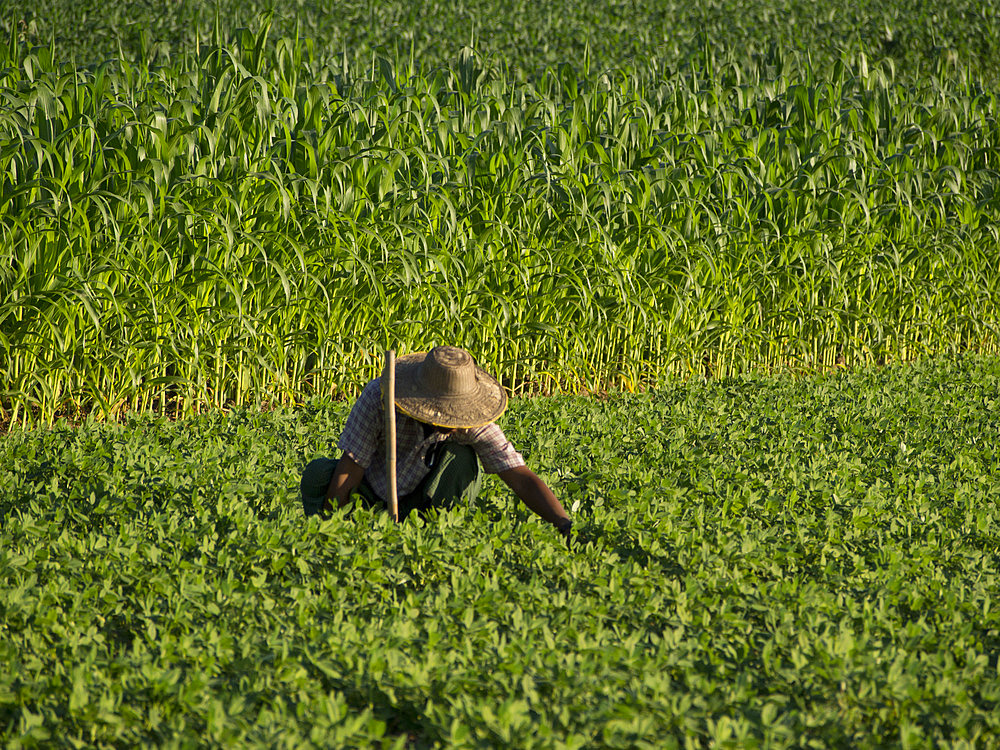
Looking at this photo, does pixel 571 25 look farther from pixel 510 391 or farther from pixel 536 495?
pixel 536 495

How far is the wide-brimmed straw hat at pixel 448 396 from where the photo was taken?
3.12 m

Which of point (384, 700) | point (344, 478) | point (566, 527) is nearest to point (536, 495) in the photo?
point (566, 527)

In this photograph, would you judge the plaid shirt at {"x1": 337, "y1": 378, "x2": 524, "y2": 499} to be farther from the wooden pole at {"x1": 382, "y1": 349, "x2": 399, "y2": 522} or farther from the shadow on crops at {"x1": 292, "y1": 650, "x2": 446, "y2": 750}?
the shadow on crops at {"x1": 292, "y1": 650, "x2": 446, "y2": 750}

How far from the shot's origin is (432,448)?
3428mm

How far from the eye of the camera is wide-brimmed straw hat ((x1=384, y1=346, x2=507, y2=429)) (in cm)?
312

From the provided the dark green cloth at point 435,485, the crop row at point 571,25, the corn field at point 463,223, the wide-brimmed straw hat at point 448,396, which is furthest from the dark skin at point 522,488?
the crop row at point 571,25

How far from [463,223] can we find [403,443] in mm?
2319

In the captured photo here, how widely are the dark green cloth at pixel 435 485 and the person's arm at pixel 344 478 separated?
0.09m

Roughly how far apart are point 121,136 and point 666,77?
164 inches

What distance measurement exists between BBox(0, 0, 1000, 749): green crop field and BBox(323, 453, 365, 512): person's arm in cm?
11

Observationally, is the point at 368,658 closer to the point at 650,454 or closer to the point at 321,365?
the point at 650,454

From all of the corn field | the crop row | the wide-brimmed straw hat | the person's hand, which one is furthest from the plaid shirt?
the crop row

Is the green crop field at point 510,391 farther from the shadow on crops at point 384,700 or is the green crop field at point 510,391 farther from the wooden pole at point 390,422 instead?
the wooden pole at point 390,422

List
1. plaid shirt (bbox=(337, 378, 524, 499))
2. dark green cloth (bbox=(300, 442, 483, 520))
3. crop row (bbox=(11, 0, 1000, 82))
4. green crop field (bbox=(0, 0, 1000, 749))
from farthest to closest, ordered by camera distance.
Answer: crop row (bbox=(11, 0, 1000, 82)) < dark green cloth (bbox=(300, 442, 483, 520)) < plaid shirt (bbox=(337, 378, 524, 499)) < green crop field (bbox=(0, 0, 1000, 749))
